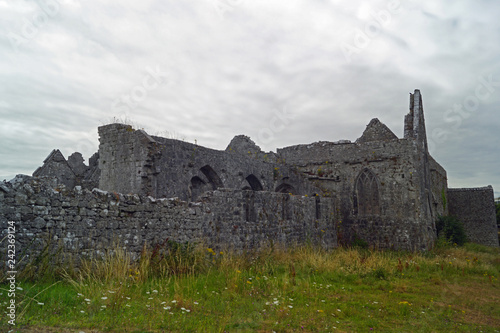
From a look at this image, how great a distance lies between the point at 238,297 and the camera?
6.33m

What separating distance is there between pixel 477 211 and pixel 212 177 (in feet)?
61.1

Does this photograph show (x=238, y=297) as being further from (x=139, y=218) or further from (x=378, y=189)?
(x=378, y=189)

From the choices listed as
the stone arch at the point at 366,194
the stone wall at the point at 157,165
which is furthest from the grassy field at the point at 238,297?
the stone arch at the point at 366,194

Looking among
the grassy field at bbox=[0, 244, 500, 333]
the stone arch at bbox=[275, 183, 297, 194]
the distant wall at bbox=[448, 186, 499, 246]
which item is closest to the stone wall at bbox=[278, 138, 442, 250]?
the stone arch at bbox=[275, 183, 297, 194]

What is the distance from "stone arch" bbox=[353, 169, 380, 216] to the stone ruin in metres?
0.05

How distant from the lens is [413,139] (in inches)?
667

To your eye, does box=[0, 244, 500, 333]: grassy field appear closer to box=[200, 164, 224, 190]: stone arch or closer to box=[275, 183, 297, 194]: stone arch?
box=[200, 164, 224, 190]: stone arch

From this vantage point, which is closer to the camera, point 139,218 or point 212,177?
point 139,218

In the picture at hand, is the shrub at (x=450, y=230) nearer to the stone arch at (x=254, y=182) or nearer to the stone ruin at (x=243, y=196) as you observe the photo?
the stone ruin at (x=243, y=196)

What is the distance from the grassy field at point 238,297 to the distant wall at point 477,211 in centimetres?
1550

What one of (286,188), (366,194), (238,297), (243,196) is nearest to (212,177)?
(243,196)

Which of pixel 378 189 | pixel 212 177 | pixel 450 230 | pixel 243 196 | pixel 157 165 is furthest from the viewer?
pixel 450 230

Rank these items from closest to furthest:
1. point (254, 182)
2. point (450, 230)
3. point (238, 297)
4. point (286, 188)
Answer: point (238, 297) < point (254, 182) < point (450, 230) < point (286, 188)

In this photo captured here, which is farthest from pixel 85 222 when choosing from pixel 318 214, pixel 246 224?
pixel 318 214
